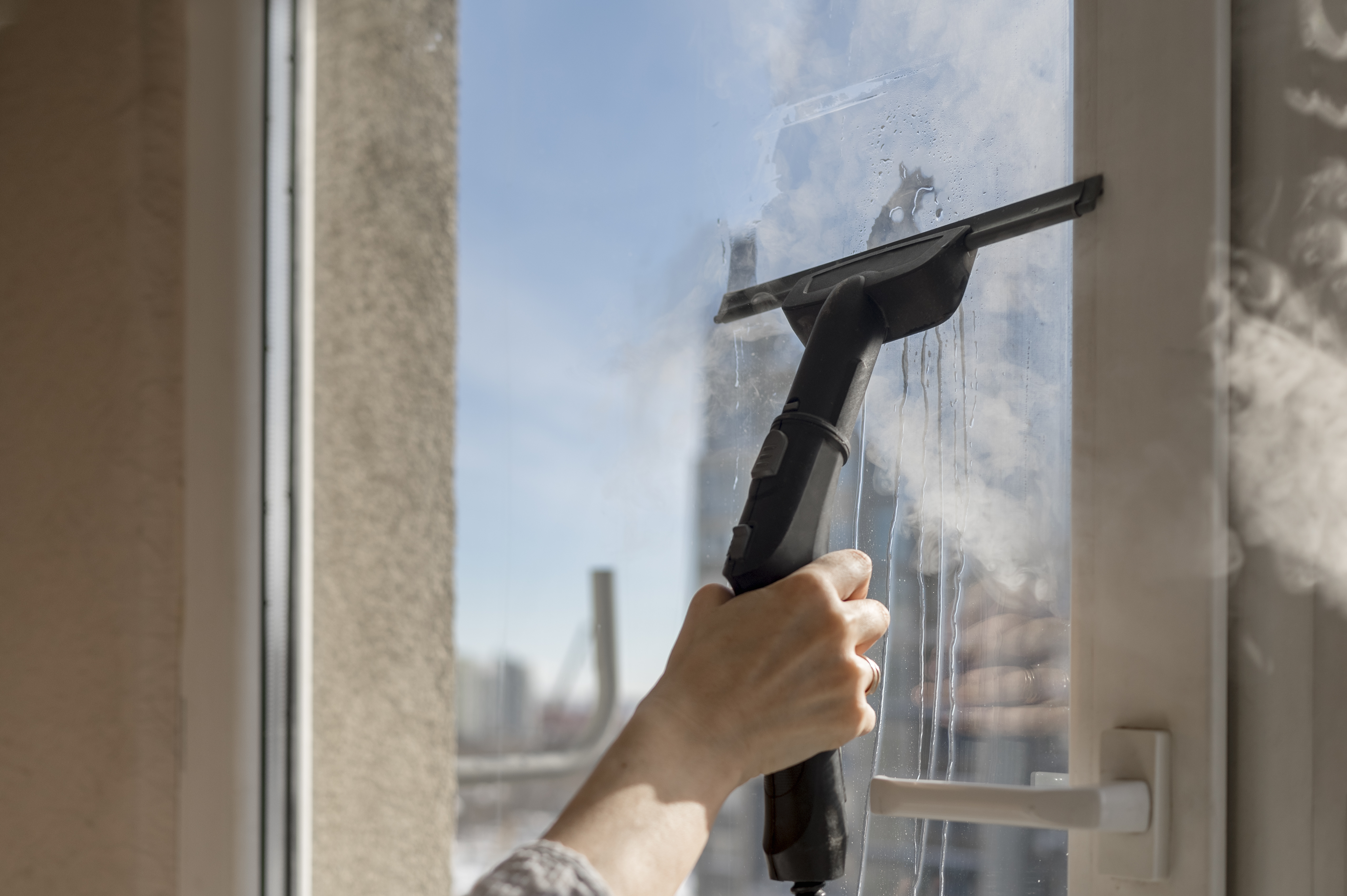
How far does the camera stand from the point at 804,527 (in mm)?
493

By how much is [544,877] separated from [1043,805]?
0.76 ft

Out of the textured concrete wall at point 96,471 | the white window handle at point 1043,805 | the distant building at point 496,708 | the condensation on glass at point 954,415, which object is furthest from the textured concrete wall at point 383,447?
the white window handle at point 1043,805

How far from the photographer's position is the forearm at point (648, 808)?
1.45ft

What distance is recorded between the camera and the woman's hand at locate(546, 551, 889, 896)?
0.45 metres

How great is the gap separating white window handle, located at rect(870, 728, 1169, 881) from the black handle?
56 millimetres

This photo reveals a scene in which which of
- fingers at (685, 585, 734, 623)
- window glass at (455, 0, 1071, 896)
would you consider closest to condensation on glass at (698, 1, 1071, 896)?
window glass at (455, 0, 1071, 896)

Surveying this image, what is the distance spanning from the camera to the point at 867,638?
51cm

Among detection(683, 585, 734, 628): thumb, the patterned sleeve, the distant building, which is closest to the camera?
the patterned sleeve

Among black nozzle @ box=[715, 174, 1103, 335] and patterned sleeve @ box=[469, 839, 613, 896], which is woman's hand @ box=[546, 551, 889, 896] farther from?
black nozzle @ box=[715, 174, 1103, 335]

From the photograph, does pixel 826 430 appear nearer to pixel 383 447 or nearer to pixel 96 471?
pixel 383 447

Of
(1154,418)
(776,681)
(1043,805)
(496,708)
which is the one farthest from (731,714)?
(496,708)

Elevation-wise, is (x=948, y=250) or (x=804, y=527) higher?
(x=948, y=250)

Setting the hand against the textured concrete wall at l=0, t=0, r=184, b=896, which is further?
the textured concrete wall at l=0, t=0, r=184, b=896

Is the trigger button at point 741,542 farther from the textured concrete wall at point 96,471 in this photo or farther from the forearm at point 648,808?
the textured concrete wall at point 96,471
